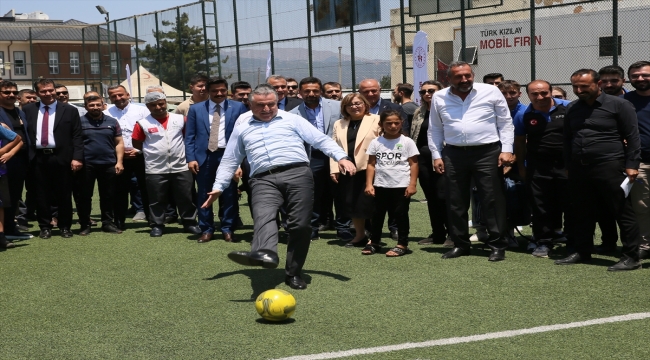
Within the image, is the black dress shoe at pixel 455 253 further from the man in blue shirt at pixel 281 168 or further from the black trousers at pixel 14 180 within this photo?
the black trousers at pixel 14 180

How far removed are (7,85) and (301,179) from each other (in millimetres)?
5091

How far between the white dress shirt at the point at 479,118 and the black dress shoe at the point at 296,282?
2.33 meters

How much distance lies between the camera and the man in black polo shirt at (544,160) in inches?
340

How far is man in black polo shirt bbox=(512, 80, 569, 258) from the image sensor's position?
8.63 m

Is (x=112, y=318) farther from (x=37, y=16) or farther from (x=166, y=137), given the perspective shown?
(x=37, y=16)

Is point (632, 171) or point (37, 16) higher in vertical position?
point (37, 16)

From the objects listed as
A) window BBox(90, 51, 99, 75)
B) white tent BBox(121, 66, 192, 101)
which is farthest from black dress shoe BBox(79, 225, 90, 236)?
window BBox(90, 51, 99, 75)

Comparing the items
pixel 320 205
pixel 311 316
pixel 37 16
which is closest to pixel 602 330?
pixel 311 316

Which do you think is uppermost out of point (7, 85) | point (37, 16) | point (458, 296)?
point (37, 16)

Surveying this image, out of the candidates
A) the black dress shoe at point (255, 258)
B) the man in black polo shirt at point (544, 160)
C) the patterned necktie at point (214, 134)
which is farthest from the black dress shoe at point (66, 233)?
the man in black polo shirt at point (544, 160)

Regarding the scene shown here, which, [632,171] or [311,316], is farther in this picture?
[632,171]

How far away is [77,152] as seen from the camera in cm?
→ 1099

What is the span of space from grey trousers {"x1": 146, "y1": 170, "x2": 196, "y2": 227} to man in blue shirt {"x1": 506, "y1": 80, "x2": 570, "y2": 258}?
4.53 m

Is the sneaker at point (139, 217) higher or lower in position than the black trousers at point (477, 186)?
lower
